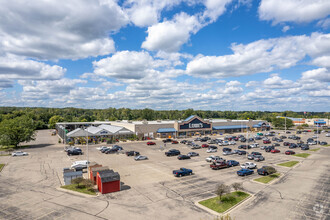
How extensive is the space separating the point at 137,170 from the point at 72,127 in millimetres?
76543

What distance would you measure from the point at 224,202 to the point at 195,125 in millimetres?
64740

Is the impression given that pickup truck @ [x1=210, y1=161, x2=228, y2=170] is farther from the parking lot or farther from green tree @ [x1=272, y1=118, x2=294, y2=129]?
green tree @ [x1=272, y1=118, x2=294, y2=129]

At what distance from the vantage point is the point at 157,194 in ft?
85.7

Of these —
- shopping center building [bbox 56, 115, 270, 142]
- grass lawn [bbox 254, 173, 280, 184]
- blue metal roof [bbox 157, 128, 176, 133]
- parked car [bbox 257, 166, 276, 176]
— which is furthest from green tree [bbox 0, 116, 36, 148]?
parked car [bbox 257, 166, 276, 176]

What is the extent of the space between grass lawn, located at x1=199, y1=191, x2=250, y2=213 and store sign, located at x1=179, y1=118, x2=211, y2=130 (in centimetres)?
5879

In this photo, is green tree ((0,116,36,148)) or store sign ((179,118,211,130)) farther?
store sign ((179,118,211,130))

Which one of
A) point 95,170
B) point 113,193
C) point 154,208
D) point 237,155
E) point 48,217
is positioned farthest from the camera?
point 237,155

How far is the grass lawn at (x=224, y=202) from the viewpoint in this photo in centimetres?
2227

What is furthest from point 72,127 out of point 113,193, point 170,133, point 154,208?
point 154,208

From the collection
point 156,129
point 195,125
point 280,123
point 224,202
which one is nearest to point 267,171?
point 224,202

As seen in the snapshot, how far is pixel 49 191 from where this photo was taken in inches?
1057

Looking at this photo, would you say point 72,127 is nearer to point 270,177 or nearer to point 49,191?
point 49,191

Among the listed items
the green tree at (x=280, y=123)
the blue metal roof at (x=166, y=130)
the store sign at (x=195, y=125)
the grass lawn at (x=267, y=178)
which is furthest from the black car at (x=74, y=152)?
the green tree at (x=280, y=123)

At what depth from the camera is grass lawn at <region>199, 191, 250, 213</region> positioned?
22266mm
